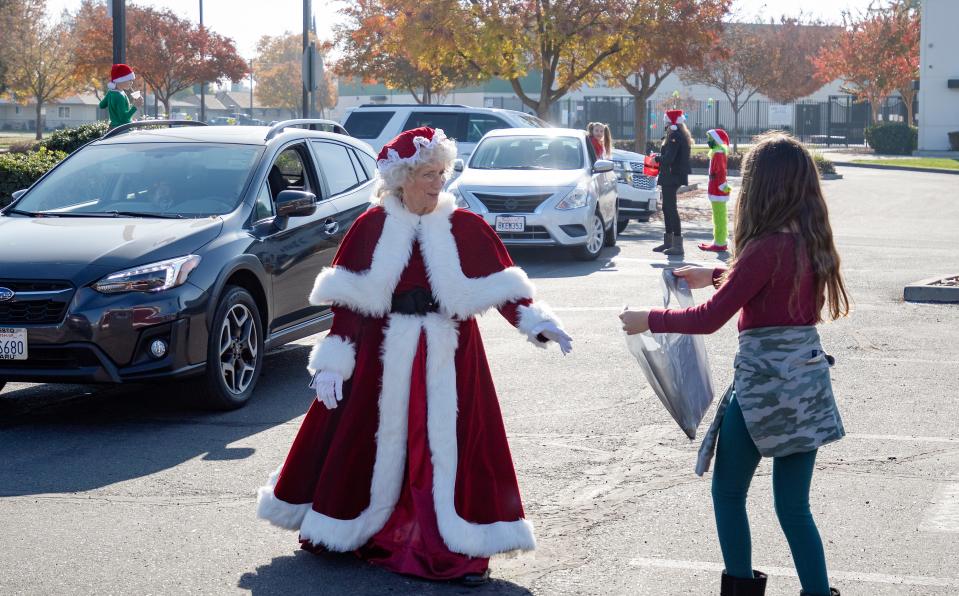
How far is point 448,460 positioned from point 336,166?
199 inches

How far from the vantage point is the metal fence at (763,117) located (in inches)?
2394

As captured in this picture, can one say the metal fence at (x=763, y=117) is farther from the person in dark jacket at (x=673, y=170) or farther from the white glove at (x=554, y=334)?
the white glove at (x=554, y=334)

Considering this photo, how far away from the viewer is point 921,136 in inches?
2057

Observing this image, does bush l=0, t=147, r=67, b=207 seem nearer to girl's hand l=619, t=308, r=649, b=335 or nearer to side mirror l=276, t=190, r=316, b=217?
side mirror l=276, t=190, r=316, b=217

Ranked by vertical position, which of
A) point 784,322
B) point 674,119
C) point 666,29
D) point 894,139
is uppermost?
point 666,29

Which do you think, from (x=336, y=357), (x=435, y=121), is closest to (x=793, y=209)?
(x=336, y=357)

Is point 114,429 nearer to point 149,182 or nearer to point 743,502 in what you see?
point 149,182

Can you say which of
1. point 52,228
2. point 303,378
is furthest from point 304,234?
point 52,228

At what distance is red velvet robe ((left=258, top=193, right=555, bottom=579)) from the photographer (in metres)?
4.55

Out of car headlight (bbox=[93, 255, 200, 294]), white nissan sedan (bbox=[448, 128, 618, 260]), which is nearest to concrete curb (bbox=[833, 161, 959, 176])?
white nissan sedan (bbox=[448, 128, 618, 260])

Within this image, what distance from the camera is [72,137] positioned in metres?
16.4

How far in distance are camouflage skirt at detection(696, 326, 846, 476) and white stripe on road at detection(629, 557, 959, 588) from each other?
1.02 meters

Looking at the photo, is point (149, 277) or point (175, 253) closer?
point (149, 277)

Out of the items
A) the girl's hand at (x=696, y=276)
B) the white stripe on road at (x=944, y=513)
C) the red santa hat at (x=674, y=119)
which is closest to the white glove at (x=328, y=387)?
the girl's hand at (x=696, y=276)
